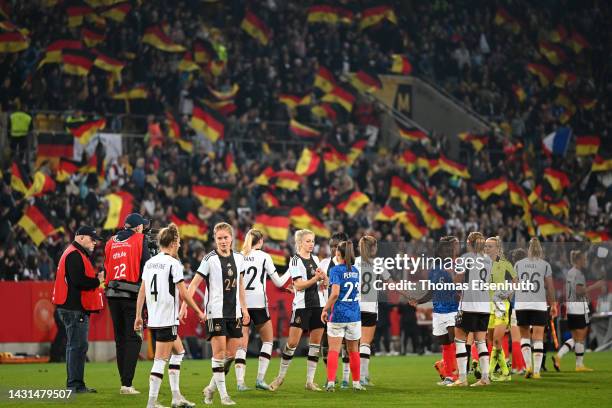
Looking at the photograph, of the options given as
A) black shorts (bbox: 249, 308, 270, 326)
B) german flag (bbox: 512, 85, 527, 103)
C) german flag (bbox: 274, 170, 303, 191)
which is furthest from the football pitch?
german flag (bbox: 512, 85, 527, 103)

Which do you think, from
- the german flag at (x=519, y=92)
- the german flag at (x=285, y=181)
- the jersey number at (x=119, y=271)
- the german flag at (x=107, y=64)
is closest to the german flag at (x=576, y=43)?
the german flag at (x=519, y=92)

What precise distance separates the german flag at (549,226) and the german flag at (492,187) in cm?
193

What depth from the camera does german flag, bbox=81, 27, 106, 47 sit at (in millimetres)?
38312

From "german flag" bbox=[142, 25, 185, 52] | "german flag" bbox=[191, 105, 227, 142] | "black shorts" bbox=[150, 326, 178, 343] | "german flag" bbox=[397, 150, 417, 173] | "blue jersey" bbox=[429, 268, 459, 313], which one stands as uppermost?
"german flag" bbox=[142, 25, 185, 52]

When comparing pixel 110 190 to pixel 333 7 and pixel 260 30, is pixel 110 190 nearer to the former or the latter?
pixel 260 30

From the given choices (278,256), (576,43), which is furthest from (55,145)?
(576,43)

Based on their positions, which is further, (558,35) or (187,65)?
(558,35)

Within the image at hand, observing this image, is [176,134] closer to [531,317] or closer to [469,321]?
[531,317]

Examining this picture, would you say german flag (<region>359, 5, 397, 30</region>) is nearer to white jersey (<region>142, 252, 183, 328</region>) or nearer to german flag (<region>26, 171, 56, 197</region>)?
german flag (<region>26, 171, 56, 197</region>)

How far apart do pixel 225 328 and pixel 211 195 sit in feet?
56.9

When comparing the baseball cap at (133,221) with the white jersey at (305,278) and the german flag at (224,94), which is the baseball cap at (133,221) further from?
the german flag at (224,94)

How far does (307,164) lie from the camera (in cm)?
3681

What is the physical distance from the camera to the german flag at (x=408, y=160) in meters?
39.8

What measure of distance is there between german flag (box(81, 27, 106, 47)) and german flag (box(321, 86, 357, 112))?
318 inches
